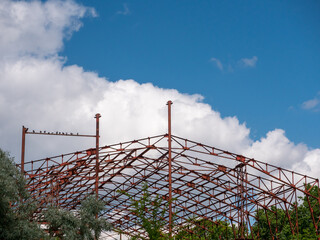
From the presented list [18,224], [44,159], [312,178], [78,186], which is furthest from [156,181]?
[18,224]

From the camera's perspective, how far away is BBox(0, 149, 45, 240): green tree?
26625 millimetres

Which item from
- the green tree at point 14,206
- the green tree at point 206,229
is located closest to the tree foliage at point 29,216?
the green tree at point 14,206

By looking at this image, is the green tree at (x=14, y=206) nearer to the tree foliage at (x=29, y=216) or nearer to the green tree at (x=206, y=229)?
the tree foliage at (x=29, y=216)

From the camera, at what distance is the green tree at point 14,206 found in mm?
26625

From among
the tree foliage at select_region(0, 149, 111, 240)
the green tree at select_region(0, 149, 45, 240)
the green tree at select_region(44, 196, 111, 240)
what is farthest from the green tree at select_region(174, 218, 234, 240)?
the green tree at select_region(0, 149, 45, 240)

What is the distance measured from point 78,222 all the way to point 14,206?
4533mm

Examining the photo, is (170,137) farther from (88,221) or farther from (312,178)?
(312,178)

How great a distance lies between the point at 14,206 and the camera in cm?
2848

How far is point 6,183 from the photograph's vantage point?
2630 centimetres

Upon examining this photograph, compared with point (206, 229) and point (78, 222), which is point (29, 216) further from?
point (206, 229)

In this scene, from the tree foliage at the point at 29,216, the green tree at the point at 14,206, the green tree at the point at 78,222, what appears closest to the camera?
the green tree at the point at 14,206

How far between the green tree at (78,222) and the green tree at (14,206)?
5.81ft

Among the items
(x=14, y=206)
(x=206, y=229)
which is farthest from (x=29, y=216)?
(x=206, y=229)

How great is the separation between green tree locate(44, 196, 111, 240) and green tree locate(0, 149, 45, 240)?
1.77m
